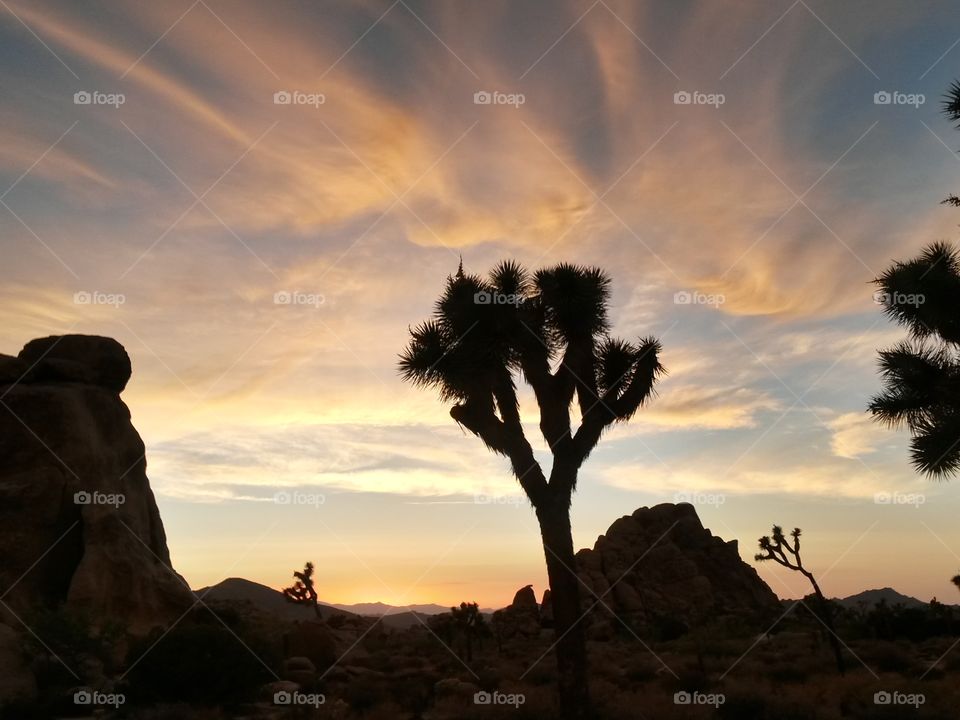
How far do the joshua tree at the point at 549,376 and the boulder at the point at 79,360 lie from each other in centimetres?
1667

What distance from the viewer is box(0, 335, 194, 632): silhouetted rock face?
22422 mm

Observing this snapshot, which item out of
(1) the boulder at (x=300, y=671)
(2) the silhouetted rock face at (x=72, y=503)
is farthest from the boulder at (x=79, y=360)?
(1) the boulder at (x=300, y=671)

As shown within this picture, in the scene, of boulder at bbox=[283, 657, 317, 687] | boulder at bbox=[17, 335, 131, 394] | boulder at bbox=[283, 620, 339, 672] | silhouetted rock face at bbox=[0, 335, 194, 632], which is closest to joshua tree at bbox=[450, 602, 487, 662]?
boulder at bbox=[283, 620, 339, 672]

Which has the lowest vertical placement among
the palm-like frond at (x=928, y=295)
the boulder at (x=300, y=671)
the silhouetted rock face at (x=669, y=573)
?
the boulder at (x=300, y=671)

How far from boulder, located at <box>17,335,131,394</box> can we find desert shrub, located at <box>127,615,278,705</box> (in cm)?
1376

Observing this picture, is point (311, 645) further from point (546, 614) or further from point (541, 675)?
point (546, 614)

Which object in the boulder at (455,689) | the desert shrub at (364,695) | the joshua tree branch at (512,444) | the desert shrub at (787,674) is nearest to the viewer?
the joshua tree branch at (512,444)

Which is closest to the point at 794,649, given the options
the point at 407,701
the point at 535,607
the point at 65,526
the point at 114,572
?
the point at 407,701

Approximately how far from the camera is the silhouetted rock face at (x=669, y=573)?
5112cm

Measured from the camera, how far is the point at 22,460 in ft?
78.2

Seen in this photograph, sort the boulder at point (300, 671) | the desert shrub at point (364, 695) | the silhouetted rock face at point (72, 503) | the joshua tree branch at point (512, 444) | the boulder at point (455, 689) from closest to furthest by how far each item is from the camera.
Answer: the joshua tree branch at point (512, 444)
the desert shrub at point (364, 695)
the boulder at point (455, 689)
the boulder at point (300, 671)
the silhouetted rock face at point (72, 503)

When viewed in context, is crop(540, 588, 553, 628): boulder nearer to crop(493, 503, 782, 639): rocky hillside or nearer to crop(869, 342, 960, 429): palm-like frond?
crop(493, 503, 782, 639): rocky hillside

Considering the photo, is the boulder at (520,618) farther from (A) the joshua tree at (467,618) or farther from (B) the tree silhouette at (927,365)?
(B) the tree silhouette at (927,365)

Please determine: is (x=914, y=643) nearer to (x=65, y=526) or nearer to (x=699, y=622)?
(x=699, y=622)
